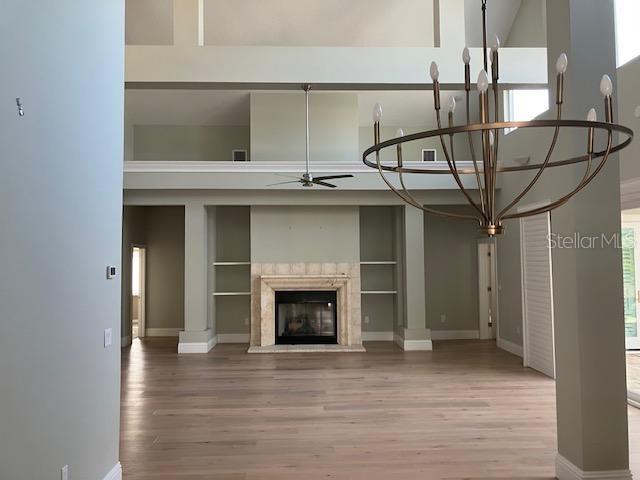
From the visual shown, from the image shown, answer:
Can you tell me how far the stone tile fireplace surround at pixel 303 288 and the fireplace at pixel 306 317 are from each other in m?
0.14

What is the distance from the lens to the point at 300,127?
838 cm

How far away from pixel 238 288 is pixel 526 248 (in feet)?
17.2

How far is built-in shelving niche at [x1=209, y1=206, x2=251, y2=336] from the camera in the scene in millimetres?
9211

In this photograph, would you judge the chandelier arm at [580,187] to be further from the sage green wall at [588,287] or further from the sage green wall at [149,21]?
the sage green wall at [149,21]

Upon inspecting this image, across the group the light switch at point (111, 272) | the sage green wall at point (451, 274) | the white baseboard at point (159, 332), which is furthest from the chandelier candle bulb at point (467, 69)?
the white baseboard at point (159, 332)

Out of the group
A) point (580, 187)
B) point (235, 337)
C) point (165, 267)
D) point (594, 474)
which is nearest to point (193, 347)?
point (235, 337)

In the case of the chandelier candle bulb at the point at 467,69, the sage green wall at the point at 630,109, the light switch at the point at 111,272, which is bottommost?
the light switch at the point at 111,272

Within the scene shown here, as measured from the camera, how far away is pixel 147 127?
9.45 m

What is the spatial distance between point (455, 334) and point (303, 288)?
3.22 metres

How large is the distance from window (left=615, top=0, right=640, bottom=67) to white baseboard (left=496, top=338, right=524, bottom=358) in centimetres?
431

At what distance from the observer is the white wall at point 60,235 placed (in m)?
1.95

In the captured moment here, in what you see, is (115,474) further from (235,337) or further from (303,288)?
(235,337)

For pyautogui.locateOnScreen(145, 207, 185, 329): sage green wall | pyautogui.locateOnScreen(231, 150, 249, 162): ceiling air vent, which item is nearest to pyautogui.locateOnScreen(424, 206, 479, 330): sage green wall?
pyautogui.locateOnScreen(231, 150, 249, 162): ceiling air vent

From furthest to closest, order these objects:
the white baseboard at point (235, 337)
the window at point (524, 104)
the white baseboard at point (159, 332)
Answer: the white baseboard at point (159, 332), the white baseboard at point (235, 337), the window at point (524, 104)
